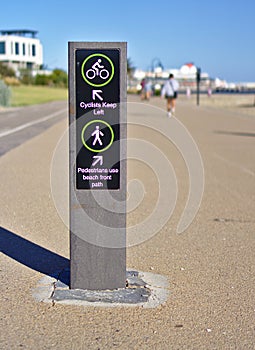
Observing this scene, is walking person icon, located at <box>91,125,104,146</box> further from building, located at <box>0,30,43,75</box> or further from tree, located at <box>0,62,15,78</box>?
building, located at <box>0,30,43,75</box>

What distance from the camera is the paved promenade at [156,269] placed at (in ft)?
14.3

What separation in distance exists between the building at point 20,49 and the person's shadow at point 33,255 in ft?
406

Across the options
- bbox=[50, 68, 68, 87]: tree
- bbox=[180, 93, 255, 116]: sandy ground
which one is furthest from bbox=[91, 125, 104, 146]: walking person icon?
bbox=[50, 68, 68, 87]: tree

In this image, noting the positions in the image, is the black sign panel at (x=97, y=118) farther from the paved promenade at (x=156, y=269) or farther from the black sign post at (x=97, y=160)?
the paved promenade at (x=156, y=269)

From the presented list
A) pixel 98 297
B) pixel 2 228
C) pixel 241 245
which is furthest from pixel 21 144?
pixel 98 297

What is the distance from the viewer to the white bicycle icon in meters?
4.79

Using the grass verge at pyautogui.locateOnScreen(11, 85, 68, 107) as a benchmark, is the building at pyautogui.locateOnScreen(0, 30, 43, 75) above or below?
above

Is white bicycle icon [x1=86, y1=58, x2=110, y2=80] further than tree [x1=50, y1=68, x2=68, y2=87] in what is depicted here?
No

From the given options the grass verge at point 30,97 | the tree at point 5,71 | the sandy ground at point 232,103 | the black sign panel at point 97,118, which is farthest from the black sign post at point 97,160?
the tree at point 5,71

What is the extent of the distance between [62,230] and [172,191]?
317cm

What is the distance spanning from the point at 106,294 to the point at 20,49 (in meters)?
134

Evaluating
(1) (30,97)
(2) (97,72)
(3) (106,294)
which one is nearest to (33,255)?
(3) (106,294)

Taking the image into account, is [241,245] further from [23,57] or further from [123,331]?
[23,57]

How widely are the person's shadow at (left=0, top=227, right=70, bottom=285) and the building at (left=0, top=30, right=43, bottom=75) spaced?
406 feet
